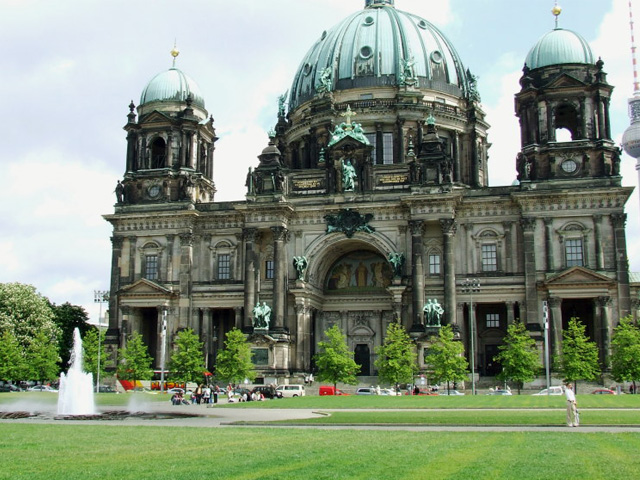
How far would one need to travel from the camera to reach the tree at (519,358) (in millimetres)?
62562

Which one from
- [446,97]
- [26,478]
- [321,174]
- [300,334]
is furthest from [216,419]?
[446,97]

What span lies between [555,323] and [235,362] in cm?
2610

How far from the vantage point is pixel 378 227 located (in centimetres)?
7150

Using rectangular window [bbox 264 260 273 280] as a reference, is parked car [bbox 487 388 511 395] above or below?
below

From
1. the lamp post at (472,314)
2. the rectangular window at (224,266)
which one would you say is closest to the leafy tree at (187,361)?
the rectangular window at (224,266)

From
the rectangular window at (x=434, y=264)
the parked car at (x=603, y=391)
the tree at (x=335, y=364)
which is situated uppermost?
the rectangular window at (x=434, y=264)

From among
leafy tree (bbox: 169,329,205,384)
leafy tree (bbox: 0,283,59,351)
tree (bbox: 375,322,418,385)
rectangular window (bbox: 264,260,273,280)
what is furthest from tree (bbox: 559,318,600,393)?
leafy tree (bbox: 0,283,59,351)

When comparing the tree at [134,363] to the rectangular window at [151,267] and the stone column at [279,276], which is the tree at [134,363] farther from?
the stone column at [279,276]

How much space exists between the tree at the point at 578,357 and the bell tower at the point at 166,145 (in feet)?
118

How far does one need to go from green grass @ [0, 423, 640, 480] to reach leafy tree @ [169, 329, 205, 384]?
44020mm

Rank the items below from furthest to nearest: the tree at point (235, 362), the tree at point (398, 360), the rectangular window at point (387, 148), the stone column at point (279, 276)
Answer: the rectangular window at point (387, 148), the stone column at point (279, 276), the tree at point (235, 362), the tree at point (398, 360)

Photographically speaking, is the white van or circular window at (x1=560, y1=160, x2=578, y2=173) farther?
circular window at (x1=560, y1=160, x2=578, y2=173)

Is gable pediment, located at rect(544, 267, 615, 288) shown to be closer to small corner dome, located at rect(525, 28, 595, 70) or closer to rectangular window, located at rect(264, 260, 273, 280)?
small corner dome, located at rect(525, 28, 595, 70)

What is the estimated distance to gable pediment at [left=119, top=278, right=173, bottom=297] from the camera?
241 feet
